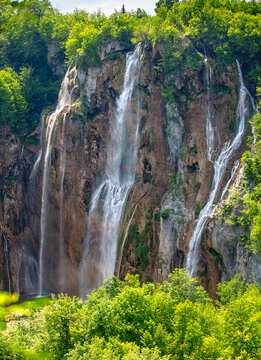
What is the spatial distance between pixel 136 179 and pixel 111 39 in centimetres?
1697

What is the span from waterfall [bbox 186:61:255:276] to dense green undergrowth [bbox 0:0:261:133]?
2989 mm

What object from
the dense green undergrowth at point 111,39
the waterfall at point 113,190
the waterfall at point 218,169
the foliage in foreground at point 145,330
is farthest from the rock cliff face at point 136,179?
the foliage in foreground at point 145,330

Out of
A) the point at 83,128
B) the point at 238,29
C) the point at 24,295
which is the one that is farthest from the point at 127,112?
the point at 24,295

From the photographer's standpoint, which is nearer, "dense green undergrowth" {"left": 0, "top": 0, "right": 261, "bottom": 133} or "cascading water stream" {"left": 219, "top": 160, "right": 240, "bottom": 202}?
"cascading water stream" {"left": 219, "top": 160, "right": 240, "bottom": 202}

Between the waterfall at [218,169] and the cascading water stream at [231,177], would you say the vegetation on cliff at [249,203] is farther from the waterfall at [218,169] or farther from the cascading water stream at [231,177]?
the waterfall at [218,169]

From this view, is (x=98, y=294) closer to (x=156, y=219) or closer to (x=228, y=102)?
(x=156, y=219)

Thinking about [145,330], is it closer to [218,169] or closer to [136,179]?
[218,169]

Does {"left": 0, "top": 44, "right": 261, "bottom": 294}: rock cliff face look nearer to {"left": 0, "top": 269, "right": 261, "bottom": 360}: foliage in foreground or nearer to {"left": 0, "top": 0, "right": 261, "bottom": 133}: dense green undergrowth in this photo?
{"left": 0, "top": 0, "right": 261, "bottom": 133}: dense green undergrowth

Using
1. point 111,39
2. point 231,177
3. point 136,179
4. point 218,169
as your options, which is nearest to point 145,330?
point 231,177

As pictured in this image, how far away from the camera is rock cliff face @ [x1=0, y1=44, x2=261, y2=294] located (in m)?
31.0

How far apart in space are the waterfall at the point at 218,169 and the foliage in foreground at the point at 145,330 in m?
8.72

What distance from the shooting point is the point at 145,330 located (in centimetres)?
1673

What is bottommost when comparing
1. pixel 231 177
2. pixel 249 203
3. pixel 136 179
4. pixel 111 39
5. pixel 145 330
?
pixel 145 330

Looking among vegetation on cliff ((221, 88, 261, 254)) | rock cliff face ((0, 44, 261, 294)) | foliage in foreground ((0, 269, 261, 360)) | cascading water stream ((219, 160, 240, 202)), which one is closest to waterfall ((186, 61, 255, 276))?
rock cliff face ((0, 44, 261, 294))
